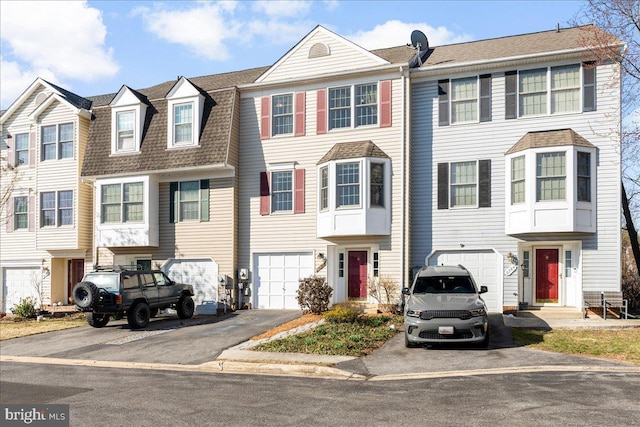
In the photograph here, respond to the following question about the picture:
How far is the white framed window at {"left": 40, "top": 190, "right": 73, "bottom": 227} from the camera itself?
24.7m

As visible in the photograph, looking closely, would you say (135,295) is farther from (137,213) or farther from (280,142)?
(280,142)

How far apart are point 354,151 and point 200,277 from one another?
849 centimetres

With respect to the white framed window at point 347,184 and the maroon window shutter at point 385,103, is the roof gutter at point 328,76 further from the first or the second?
the white framed window at point 347,184

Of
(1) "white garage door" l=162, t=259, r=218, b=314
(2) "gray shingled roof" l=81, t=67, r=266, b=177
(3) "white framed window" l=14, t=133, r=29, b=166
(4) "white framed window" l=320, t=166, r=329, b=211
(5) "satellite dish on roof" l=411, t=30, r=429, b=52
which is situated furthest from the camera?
(3) "white framed window" l=14, t=133, r=29, b=166

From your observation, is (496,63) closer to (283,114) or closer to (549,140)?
(549,140)

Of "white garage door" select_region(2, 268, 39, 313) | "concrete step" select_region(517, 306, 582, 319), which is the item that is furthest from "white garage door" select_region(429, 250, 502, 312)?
"white garage door" select_region(2, 268, 39, 313)

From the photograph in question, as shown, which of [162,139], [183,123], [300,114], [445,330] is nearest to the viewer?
[445,330]

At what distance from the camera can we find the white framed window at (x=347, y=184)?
65.4 feet

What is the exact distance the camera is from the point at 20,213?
2620cm

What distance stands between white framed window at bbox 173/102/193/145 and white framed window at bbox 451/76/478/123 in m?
10.8

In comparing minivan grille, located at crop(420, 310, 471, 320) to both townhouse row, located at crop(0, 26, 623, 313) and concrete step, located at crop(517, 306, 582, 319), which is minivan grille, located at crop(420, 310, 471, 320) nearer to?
concrete step, located at crop(517, 306, 582, 319)

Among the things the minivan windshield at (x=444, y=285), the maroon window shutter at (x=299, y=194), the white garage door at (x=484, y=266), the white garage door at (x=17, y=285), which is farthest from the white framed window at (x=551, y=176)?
the white garage door at (x=17, y=285)

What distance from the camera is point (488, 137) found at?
19609 millimetres

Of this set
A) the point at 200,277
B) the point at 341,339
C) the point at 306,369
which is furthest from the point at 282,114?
the point at 306,369
